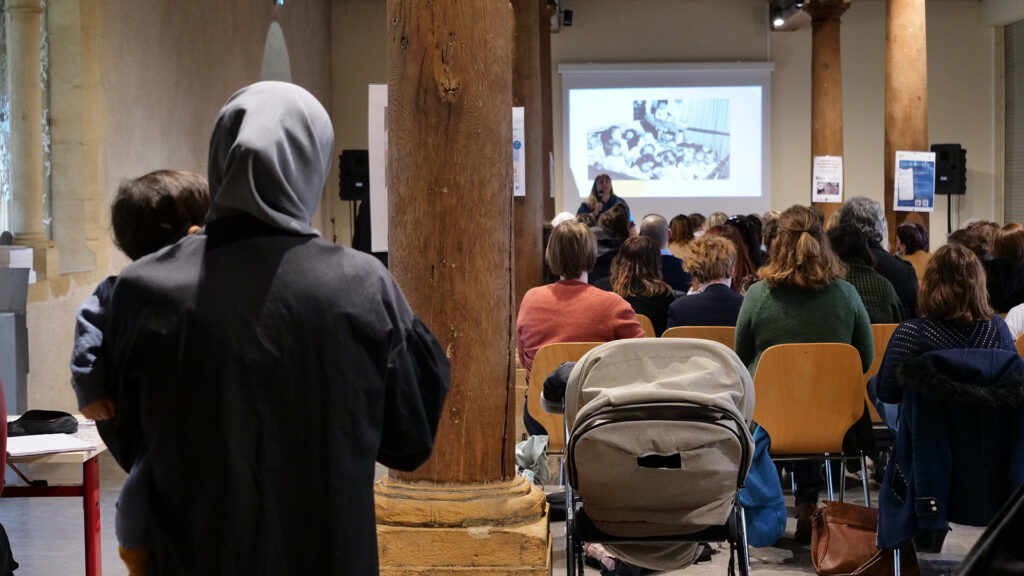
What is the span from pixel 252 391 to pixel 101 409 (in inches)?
11.1

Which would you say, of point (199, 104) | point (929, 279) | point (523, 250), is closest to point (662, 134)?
point (199, 104)

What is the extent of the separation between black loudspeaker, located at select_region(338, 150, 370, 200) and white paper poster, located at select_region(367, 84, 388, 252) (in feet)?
29.4

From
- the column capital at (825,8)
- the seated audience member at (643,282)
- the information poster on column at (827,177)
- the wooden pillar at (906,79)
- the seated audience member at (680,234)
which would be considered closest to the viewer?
the seated audience member at (643,282)

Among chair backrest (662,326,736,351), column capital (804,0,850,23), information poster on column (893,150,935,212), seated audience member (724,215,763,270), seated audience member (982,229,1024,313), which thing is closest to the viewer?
chair backrest (662,326,736,351)

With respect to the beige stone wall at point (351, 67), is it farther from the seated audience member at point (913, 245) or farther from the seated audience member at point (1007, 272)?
the seated audience member at point (1007, 272)

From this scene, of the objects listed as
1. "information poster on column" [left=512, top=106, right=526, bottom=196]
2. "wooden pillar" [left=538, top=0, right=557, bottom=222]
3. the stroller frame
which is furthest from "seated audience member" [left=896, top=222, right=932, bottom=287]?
the stroller frame

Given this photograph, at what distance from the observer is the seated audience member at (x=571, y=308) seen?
4.44m

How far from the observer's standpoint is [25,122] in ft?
22.2

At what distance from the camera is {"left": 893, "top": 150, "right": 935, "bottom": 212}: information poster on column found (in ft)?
28.7

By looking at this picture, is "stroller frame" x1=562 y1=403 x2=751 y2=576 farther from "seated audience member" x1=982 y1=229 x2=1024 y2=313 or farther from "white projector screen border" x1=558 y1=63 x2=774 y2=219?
"white projector screen border" x1=558 y1=63 x2=774 y2=219

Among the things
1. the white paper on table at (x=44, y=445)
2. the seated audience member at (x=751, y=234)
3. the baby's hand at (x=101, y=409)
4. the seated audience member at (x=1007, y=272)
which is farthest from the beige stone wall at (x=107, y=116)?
the seated audience member at (x=1007, y=272)

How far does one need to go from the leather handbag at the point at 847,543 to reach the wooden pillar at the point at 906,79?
5626mm

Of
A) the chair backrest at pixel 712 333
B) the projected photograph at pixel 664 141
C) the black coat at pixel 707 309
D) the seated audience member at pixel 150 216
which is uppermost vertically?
the projected photograph at pixel 664 141

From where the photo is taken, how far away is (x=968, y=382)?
3.36 metres
